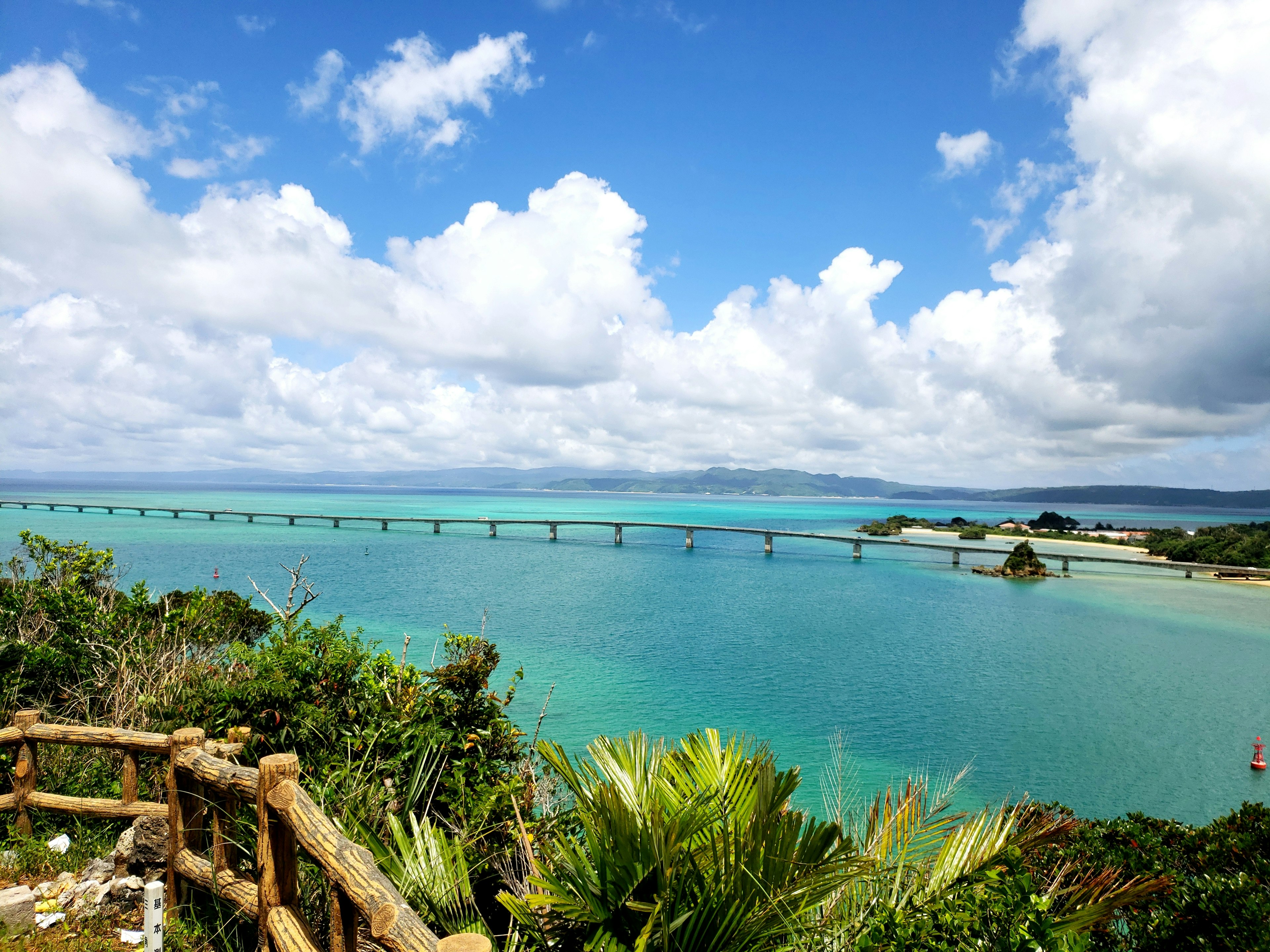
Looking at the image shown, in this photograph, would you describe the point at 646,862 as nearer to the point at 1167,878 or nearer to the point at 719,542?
the point at 1167,878

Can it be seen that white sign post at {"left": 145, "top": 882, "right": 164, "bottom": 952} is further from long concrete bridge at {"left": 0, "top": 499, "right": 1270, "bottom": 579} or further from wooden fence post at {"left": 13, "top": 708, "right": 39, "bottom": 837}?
long concrete bridge at {"left": 0, "top": 499, "right": 1270, "bottom": 579}

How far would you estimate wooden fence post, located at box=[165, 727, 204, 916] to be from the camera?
174 inches

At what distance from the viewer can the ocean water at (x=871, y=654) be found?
16.0 m

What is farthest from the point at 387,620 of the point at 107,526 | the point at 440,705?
the point at 107,526

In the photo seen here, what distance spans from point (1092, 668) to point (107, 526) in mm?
107342

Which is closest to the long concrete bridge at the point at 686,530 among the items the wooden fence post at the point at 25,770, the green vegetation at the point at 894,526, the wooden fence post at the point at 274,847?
the green vegetation at the point at 894,526

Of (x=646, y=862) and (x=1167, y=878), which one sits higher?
(x=646, y=862)

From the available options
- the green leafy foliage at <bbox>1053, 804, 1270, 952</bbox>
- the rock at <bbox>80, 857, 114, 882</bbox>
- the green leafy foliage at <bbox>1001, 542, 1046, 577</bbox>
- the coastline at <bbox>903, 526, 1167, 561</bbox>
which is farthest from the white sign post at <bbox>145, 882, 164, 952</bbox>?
the coastline at <bbox>903, 526, 1167, 561</bbox>

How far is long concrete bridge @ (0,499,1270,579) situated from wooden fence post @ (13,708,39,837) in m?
54.9

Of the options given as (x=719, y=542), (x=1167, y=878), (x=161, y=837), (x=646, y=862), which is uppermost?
(x=646, y=862)

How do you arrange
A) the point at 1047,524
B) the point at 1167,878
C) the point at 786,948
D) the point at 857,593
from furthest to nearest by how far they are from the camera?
the point at 1047,524, the point at 857,593, the point at 1167,878, the point at 786,948

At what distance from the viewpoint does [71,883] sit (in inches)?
197

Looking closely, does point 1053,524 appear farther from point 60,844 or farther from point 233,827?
point 60,844

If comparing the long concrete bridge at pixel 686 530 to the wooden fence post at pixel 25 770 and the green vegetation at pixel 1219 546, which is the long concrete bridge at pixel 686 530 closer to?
the green vegetation at pixel 1219 546
